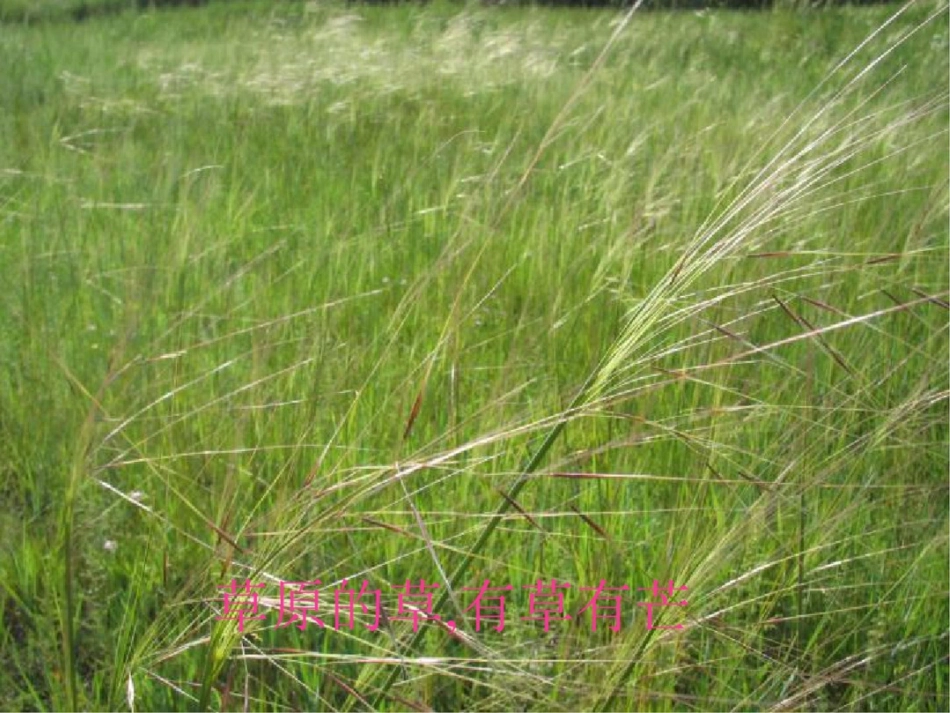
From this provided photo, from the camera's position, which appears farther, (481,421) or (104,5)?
(104,5)

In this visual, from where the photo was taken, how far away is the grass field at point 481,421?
38.6 inches

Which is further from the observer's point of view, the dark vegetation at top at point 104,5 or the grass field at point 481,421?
the dark vegetation at top at point 104,5

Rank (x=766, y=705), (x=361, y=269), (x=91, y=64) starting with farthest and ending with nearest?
(x=91, y=64) → (x=361, y=269) → (x=766, y=705)

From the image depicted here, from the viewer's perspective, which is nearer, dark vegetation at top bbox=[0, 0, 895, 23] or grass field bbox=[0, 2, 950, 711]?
grass field bbox=[0, 2, 950, 711]

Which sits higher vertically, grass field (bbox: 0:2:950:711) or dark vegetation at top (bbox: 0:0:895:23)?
dark vegetation at top (bbox: 0:0:895:23)

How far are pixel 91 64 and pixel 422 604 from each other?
429 centimetres

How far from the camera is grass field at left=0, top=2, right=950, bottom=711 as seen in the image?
979 millimetres

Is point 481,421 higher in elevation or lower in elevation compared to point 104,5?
lower

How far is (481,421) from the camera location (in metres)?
1.34

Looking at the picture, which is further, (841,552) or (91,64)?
(91,64)

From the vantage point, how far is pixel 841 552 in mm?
1323

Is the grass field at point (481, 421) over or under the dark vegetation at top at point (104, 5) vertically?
under

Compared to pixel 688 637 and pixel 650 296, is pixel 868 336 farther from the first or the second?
pixel 650 296

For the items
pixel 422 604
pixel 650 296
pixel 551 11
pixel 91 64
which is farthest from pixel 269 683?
pixel 551 11
